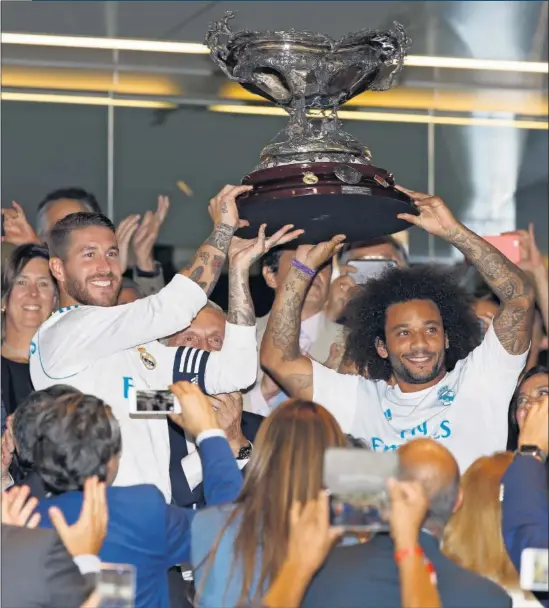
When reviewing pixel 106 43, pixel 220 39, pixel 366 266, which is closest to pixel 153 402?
pixel 220 39

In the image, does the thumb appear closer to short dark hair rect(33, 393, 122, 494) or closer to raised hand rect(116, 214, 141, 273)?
short dark hair rect(33, 393, 122, 494)

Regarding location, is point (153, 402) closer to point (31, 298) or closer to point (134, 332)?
point (134, 332)

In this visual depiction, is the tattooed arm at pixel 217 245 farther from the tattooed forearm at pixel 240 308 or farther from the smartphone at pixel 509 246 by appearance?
the smartphone at pixel 509 246

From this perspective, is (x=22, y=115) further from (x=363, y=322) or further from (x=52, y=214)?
(x=363, y=322)

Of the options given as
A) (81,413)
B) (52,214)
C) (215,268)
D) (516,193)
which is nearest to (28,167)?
(52,214)

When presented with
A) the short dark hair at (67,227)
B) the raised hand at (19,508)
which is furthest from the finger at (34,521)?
the short dark hair at (67,227)

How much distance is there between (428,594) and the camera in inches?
108

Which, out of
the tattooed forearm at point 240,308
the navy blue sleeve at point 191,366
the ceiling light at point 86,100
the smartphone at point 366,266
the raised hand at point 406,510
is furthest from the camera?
the ceiling light at point 86,100

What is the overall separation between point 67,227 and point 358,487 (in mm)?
1360

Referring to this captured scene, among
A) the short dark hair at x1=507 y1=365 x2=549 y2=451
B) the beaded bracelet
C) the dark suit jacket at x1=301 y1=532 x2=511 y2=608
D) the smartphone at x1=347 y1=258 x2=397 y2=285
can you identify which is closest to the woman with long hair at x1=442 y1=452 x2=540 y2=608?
the dark suit jacket at x1=301 y1=532 x2=511 y2=608

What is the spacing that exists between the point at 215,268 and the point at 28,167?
9.22 feet

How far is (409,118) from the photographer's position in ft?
Answer: 22.2

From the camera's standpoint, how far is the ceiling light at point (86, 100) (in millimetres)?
6441

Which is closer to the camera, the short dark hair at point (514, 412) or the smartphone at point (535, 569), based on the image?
the smartphone at point (535, 569)
